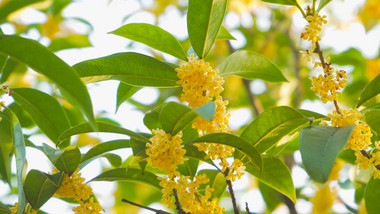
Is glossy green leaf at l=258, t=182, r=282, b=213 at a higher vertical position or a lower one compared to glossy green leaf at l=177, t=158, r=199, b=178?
higher

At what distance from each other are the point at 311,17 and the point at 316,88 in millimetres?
153

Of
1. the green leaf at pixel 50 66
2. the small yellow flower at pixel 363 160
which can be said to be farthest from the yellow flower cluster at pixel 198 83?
the small yellow flower at pixel 363 160

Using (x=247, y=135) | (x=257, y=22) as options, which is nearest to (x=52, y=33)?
(x=257, y=22)

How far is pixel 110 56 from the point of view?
3.23 feet

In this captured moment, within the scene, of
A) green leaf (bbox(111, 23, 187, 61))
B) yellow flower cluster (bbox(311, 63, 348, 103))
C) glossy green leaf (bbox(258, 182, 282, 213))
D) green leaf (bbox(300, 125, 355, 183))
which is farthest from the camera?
glossy green leaf (bbox(258, 182, 282, 213))

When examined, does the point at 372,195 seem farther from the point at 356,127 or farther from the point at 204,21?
the point at 204,21

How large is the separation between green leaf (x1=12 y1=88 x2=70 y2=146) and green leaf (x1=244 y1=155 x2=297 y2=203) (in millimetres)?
509

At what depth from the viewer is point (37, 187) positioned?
37.5 inches

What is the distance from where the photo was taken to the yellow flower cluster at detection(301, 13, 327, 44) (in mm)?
930

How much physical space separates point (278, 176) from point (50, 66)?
20.9 inches

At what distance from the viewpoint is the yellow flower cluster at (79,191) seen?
951 millimetres

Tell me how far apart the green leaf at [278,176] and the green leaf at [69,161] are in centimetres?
37

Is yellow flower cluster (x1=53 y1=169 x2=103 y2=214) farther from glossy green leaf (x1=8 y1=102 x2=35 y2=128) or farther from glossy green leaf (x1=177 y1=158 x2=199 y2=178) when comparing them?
glossy green leaf (x1=8 y1=102 x2=35 y2=128)

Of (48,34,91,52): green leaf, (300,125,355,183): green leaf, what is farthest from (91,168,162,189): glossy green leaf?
(48,34,91,52): green leaf
